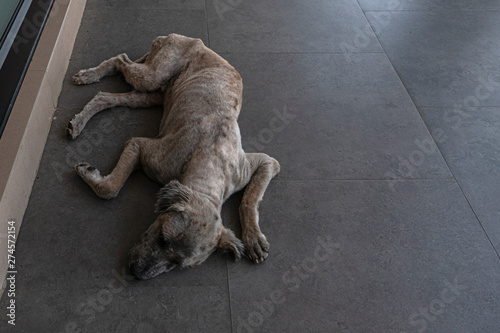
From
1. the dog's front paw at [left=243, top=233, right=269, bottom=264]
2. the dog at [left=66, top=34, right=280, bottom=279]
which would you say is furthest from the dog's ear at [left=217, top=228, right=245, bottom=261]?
the dog's front paw at [left=243, top=233, right=269, bottom=264]

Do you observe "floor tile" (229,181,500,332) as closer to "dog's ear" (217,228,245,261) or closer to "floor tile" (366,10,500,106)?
"dog's ear" (217,228,245,261)

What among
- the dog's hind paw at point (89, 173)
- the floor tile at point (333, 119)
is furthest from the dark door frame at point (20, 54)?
the floor tile at point (333, 119)

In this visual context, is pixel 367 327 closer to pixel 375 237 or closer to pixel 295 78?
pixel 375 237

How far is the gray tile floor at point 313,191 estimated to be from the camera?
9.00 feet

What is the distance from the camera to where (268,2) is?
5.59 metres

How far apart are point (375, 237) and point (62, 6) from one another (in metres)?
3.45

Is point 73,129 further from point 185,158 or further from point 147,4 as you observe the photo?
point 147,4

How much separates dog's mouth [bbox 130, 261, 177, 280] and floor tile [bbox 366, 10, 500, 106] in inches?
115

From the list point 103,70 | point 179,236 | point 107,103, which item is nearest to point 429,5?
point 103,70

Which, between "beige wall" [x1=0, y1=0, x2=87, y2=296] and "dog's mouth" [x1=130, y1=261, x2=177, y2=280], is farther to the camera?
"beige wall" [x1=0, y1=0, x2=87, y2=296]

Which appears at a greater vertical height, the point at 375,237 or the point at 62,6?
the point at 62,6

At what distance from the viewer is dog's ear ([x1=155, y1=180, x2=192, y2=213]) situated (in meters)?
2.66

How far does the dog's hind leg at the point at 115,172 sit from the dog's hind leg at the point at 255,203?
2.60 ft

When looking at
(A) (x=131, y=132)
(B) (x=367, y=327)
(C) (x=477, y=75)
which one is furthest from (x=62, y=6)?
(C) (x=477, y=75)
